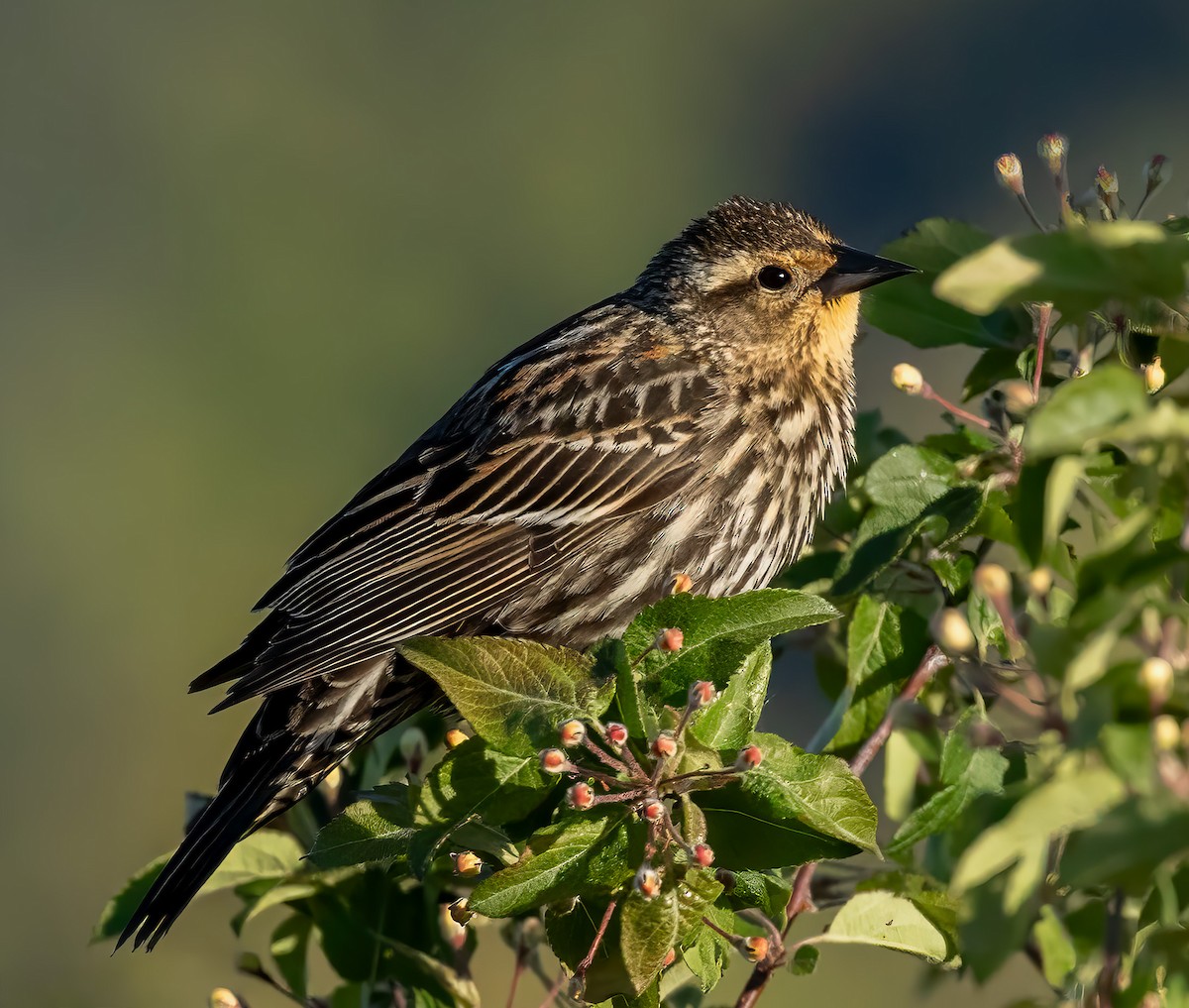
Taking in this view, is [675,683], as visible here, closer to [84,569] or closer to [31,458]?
[84,569]

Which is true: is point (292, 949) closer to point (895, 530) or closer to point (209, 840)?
point (209, 840)

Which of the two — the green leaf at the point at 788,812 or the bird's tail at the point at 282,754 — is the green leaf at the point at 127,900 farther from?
the green leaf at the point at 788,812

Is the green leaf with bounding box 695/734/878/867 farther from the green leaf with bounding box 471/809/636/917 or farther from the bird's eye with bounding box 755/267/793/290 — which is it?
the bird's eye with bounding box 755/267/793/290

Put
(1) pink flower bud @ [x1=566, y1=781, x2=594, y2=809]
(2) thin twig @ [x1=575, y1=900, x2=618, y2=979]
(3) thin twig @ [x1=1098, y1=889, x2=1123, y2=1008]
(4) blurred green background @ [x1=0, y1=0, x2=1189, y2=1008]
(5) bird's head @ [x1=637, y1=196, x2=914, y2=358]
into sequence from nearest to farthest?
1. (3) thin twig @ [x1=1098, y1=889, x2=1123, y2=1008]
2. (1) pink flower bud @ [x1=566, y1=781, x2=594, y2=809]
3. (2) thin twig @ [x1=575, y1=900, x2=618, y2=979]
4. (5) bird's head @ [x1=637, y1=196, x2=914, y2=358]
5. (4) blurred green background @ [x1=0, y1=0, x2=1189, y2=1008]

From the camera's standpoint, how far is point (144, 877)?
3.72m

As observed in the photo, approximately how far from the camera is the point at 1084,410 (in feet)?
5.30

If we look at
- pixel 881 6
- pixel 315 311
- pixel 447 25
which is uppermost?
pixel 447 25

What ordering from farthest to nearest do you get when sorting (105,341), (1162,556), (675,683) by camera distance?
(105,341) → (675,683) → (1162,556)

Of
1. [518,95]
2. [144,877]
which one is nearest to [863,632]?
[144,877]

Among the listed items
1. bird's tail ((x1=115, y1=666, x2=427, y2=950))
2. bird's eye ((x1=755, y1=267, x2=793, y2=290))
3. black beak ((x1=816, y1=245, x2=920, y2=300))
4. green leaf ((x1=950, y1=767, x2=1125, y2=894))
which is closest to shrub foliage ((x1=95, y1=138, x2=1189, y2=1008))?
green leaf ((x1=950, y1=767, x2=1125, y2=894))

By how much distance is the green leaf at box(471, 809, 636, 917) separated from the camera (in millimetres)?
2465

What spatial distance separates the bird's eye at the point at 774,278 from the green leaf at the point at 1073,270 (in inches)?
112

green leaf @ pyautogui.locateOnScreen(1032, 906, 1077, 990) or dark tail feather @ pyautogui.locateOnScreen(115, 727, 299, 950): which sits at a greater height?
dark tail feather @ pyautogui.locateOnScreen(115, 727, 299, 950)

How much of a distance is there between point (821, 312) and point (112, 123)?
49.3 metres
